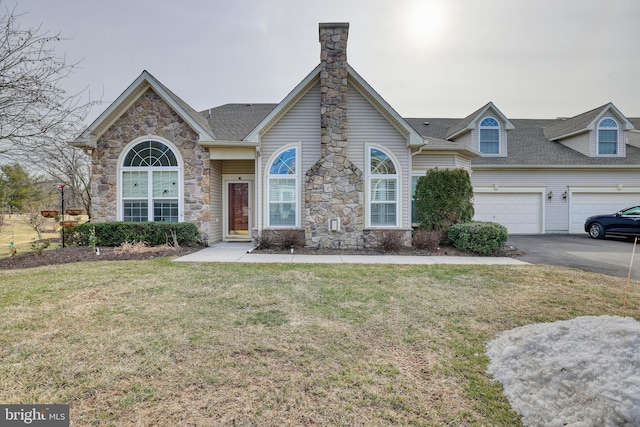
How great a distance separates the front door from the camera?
12.1 m

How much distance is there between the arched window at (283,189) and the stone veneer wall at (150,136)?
2.30 meters

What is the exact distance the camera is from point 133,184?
10633 millimetres

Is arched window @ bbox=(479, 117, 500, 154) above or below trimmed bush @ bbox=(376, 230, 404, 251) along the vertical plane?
above

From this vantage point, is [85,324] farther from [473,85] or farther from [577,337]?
[473,85]

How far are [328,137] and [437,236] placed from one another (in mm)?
4719

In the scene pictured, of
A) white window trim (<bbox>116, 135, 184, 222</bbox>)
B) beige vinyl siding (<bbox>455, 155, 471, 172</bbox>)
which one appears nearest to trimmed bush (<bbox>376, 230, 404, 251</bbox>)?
beige vinyl siding (<bbox>455, 155, 471, 172</bbox>)

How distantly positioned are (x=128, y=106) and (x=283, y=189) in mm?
6025

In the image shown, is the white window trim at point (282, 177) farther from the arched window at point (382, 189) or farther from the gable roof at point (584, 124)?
the gable roof at point (584, 124)

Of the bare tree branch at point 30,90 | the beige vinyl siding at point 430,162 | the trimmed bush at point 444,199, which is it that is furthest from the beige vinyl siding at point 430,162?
the bare tree branch at point 30,90

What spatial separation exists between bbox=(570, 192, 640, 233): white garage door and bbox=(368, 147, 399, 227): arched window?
10.9 metres

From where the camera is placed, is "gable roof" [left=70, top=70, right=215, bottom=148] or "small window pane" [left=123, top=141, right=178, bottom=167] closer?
"gable roof" [left=70, top=70, right=215, bottom=148]

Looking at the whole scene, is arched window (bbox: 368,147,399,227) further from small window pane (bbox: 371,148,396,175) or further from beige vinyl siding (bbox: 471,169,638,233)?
beige vinyl siding (bbox: 471,169,638,233)

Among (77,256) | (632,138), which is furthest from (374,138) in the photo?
(632,138)

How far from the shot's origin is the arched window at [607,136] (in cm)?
1523
